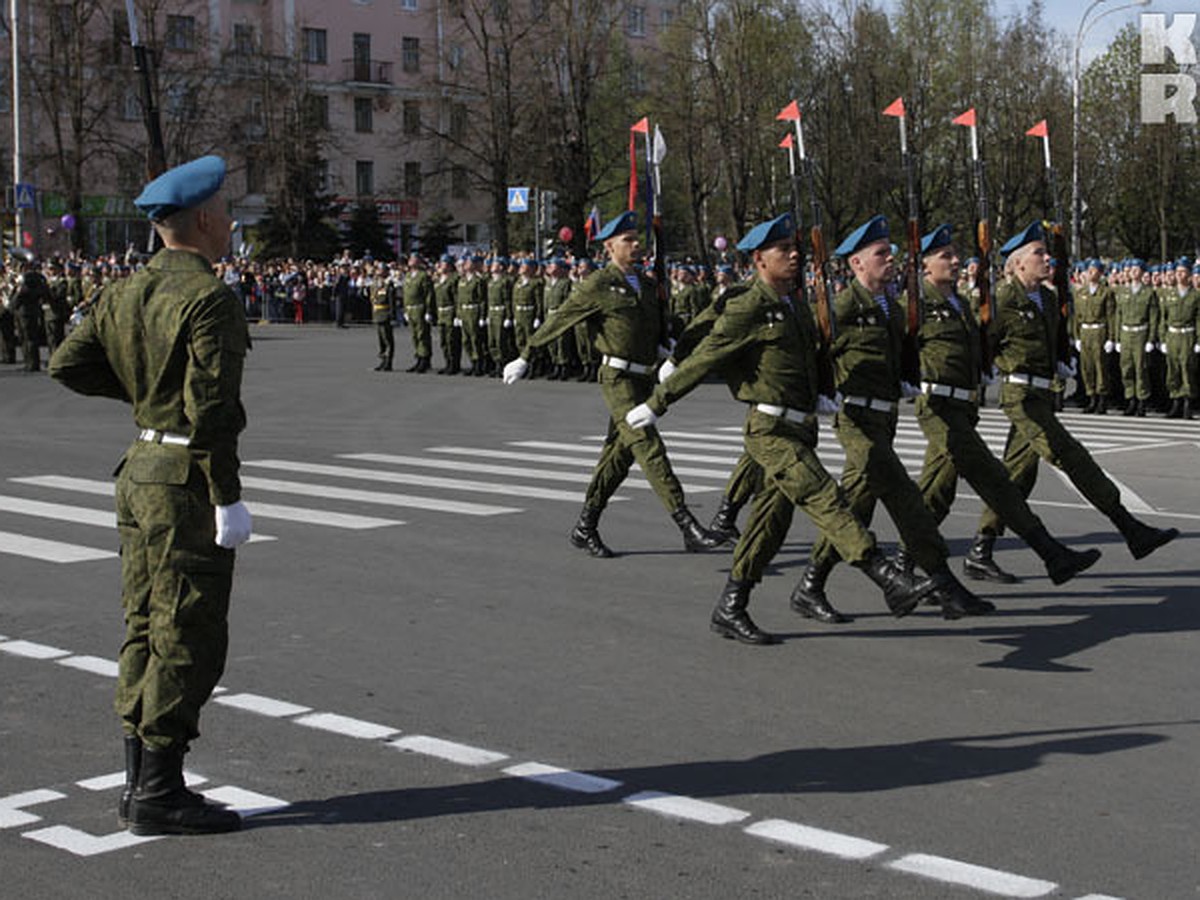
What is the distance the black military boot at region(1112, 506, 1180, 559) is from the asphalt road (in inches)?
8.1

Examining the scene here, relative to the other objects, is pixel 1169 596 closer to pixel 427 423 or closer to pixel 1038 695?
pixel 1038 695

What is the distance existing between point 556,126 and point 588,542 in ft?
168

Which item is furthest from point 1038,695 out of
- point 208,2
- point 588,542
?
point 208,2

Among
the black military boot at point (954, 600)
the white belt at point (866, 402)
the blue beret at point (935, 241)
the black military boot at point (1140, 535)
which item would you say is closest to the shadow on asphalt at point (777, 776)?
the black military boot at point (954, 600)

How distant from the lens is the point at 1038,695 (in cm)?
713

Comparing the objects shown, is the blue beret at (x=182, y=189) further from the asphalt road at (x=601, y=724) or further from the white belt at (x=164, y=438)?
the asphalt road at (x=601, y=724)

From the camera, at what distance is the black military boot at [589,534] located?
426 inches

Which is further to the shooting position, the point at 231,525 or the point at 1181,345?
the point at 1181,345

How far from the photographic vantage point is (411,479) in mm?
14703

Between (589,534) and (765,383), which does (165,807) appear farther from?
(589,534)

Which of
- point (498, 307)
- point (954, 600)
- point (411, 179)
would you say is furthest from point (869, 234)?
point (411, 179)

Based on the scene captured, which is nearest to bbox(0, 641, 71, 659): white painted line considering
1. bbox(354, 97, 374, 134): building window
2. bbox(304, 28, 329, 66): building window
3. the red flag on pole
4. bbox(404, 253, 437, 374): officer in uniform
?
the red flag on pole

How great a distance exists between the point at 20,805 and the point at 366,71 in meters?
76.6

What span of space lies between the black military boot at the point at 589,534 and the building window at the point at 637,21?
7022 centimetres
